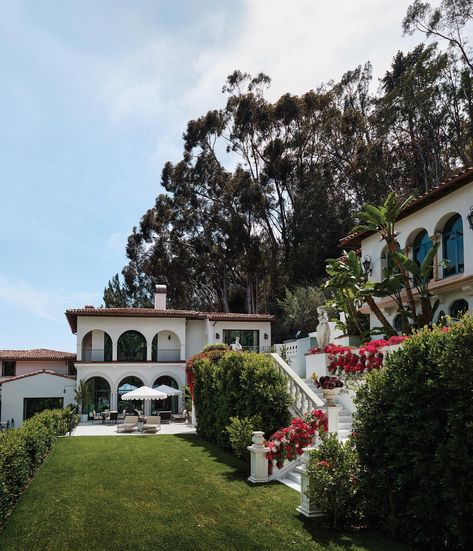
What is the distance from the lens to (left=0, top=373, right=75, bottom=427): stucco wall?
33000 mm

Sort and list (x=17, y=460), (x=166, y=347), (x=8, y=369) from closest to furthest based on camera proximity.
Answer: (x=17, y=460) → (x=166, y=347) → (x=8, y=369)

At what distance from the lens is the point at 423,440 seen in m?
6.61

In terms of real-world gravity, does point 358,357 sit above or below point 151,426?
above

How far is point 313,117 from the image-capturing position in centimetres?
4381

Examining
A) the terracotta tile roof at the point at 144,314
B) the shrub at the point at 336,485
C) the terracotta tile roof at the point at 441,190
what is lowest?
the shrub at the point at 336,485

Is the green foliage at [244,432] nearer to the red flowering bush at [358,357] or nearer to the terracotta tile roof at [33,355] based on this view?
the red flowering bush at [358,357]

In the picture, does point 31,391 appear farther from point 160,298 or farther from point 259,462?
point 259,462

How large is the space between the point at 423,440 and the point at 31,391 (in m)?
31.1

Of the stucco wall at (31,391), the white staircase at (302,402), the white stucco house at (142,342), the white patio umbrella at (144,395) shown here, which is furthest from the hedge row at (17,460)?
the stucco wall at (31,391)

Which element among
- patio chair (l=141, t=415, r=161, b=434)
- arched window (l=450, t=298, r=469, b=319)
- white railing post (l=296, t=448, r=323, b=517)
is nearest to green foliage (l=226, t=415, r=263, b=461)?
white railing post (l=296, t=448, r=323, b=517)


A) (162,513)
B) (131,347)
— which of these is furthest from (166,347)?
(162,513)

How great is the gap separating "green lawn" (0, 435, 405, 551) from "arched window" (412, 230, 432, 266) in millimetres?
9926

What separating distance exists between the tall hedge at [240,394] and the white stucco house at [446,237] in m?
6.73

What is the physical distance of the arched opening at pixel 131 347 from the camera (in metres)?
34.9
